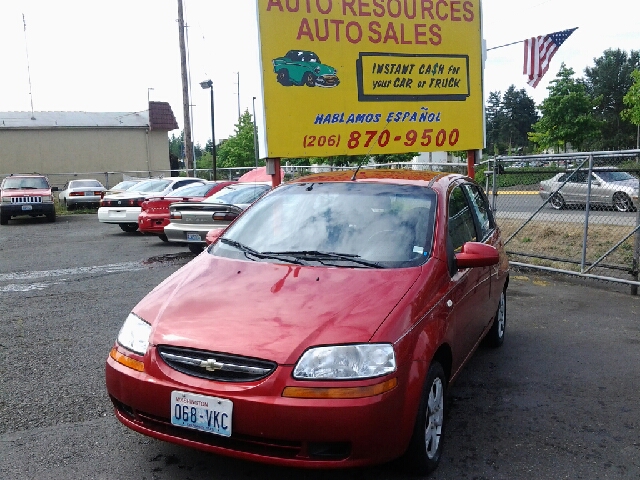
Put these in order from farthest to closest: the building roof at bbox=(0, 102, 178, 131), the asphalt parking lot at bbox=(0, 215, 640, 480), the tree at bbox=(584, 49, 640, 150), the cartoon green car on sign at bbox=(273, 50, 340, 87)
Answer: the tree at bbox=(584, 49, 640, 150)
the building roof at bbox=(0, 102, 178, 131)
the cartoon green car on sign at bbox=(273, 50, 340, 87)
the asphalt parking lot at bbox=(0, 215, 640, 480)

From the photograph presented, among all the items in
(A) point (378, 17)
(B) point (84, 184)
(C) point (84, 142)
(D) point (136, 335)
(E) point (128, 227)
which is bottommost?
(E) point (128, 227)

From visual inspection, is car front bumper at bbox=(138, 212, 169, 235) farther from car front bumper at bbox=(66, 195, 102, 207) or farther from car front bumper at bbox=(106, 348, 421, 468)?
car front bumper at bbox=(66, 195, 102, 207)

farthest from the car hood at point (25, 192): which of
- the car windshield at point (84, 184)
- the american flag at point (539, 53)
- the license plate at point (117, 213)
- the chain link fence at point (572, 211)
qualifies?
the american flag at point (539, 53)

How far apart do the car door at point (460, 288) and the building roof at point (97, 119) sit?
37001mm

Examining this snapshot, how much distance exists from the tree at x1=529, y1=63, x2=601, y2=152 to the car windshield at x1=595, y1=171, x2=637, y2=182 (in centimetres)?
3931

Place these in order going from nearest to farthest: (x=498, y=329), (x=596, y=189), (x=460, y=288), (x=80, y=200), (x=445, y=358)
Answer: (x=445, y=358)
(x=460, y=288)
(x=498, y=329)
(x=596, y=189)
(x=80, y=200)

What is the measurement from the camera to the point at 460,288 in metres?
3.75

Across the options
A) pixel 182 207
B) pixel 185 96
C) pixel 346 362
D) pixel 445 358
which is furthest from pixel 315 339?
pixel 185 96

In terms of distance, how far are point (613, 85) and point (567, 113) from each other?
41379 millimetres

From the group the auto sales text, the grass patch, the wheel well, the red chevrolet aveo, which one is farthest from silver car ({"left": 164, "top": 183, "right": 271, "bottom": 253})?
the wheel well

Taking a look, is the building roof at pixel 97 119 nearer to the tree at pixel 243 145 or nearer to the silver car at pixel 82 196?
the tree at pixel 243 145

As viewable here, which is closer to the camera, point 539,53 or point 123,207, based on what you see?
point 539,53

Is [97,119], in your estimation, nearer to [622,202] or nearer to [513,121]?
[622,202]

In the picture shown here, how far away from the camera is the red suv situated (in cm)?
1883
